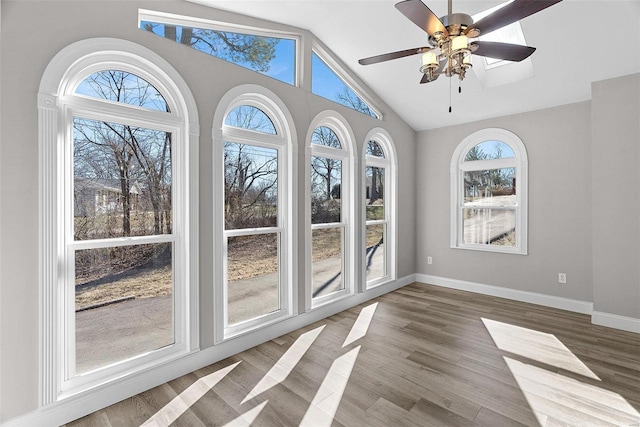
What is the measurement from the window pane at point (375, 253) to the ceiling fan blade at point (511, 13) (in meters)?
2.98

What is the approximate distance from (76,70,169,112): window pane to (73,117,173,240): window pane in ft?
0.63

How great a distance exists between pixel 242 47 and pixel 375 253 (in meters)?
3.27

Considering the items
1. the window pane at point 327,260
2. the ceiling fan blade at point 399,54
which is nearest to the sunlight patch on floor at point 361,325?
the window pane at point 327,260

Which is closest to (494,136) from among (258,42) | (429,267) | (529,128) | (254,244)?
(529,128)

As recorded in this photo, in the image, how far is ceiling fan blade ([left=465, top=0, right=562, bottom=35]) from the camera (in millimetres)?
1691

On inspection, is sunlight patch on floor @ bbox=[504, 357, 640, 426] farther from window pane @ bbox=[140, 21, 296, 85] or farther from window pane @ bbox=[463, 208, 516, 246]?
window pane @ bbox=[140, 21, 296, 85]

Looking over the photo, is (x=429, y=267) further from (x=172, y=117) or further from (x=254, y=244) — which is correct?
(x=172, y=117)

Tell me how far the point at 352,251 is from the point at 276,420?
2468mm

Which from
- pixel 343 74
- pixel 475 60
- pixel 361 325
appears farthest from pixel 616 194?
pixel 343 74

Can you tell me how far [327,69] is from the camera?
3912mm

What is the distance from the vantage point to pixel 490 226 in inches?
184

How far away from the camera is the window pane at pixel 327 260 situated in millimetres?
3789

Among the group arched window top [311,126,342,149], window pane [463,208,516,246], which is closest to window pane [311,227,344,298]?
arched window top [311,126,342,149]

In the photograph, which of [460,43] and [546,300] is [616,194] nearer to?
[546,300]
